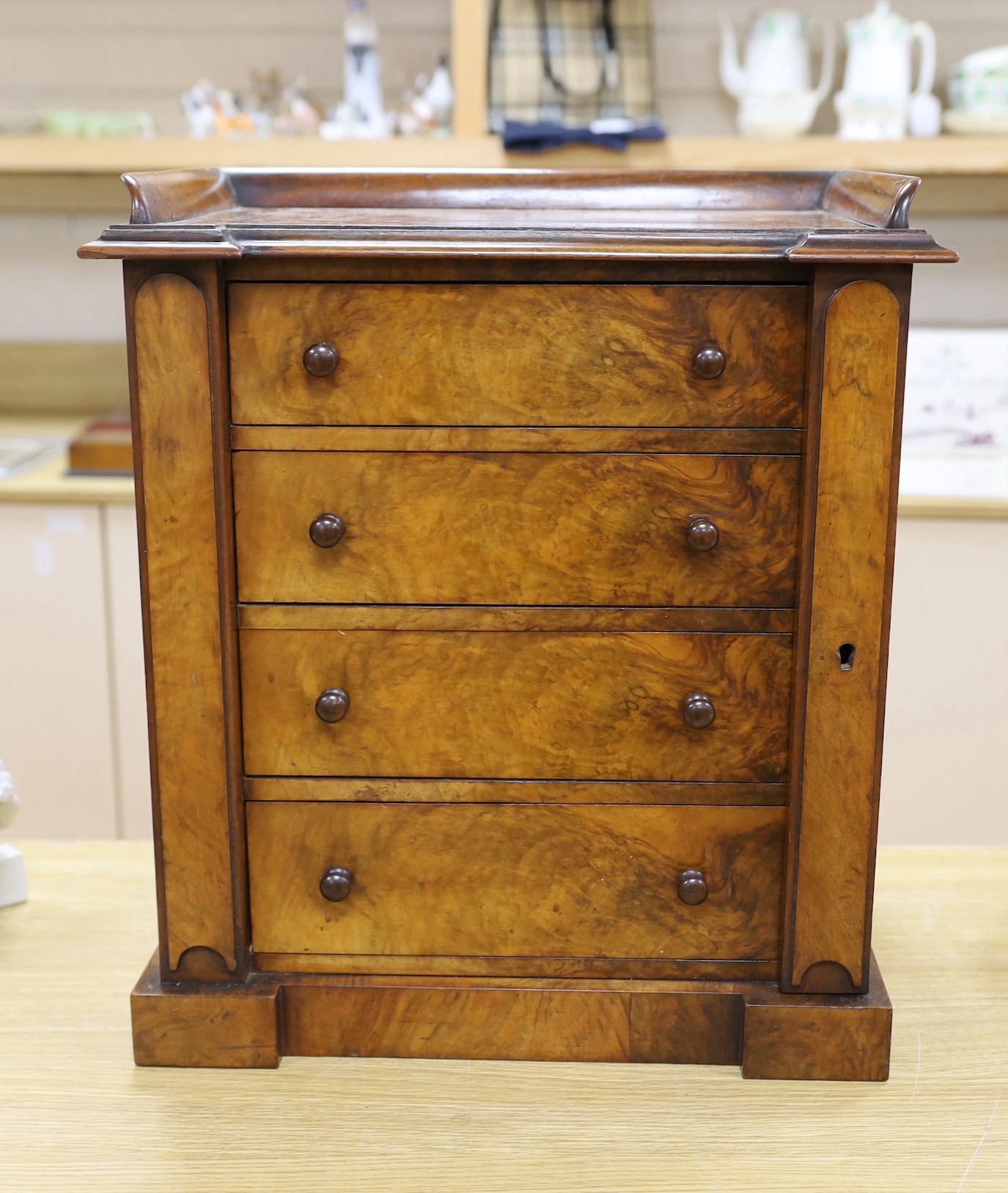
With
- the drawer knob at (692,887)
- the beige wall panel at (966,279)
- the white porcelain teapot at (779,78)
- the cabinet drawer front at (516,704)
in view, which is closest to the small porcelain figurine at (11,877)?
the cabinet drawer front at (516,704)

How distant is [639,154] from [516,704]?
169 cm

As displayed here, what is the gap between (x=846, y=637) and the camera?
0.98 meters

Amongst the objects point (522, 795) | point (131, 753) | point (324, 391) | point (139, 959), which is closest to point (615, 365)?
point (324, 391)

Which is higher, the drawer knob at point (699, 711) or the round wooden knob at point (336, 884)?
the drawer knob at point (699, 711)

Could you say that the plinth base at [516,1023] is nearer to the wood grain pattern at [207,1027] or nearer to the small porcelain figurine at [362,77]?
the wood grain pattern at [207,1027]

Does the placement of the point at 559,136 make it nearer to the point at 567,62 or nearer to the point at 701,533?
the point at 567,62

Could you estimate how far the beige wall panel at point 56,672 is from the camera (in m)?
2.38

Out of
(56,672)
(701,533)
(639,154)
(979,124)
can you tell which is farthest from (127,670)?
(979,124)

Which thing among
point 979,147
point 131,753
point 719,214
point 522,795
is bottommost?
point 131,753

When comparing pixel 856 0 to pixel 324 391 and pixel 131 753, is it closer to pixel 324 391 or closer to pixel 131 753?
pixel 131 753

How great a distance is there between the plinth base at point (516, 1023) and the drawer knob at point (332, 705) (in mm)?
207

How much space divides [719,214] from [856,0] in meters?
1.89

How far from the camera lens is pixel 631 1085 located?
103cm

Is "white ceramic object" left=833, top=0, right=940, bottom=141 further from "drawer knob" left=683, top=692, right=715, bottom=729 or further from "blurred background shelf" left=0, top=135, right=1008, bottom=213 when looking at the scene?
"drawer knob" left=683, top=692, right=715, bottom=729
